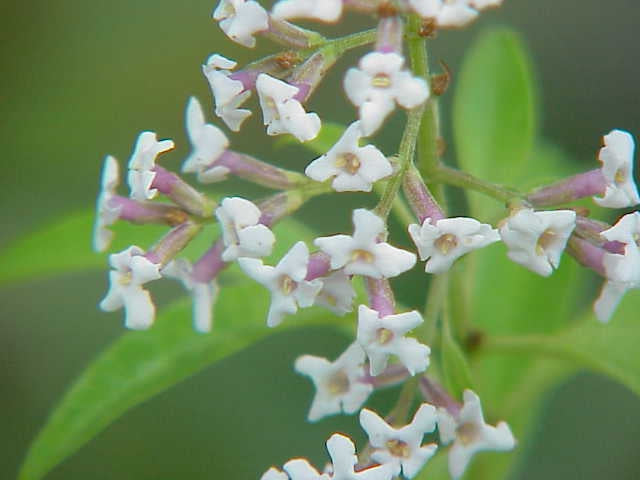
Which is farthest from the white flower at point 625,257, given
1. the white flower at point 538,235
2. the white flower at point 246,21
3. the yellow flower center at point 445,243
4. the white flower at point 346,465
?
the white flower at point 246,21

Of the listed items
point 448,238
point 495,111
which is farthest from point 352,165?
point 495,111

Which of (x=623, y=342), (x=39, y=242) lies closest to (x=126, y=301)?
(x=39, y=242)

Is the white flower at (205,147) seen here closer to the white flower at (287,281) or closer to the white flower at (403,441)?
the white flower at (287,281)

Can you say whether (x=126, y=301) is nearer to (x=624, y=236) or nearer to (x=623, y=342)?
(x=624, y=236)

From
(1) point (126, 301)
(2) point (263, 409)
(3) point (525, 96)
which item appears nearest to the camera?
(1) point (126, 301)

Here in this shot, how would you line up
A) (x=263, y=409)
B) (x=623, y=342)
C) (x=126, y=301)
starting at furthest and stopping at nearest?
(x=263, y=409), (x=623, y=342), (x=126, y=301)

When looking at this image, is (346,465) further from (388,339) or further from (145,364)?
(145,364)
